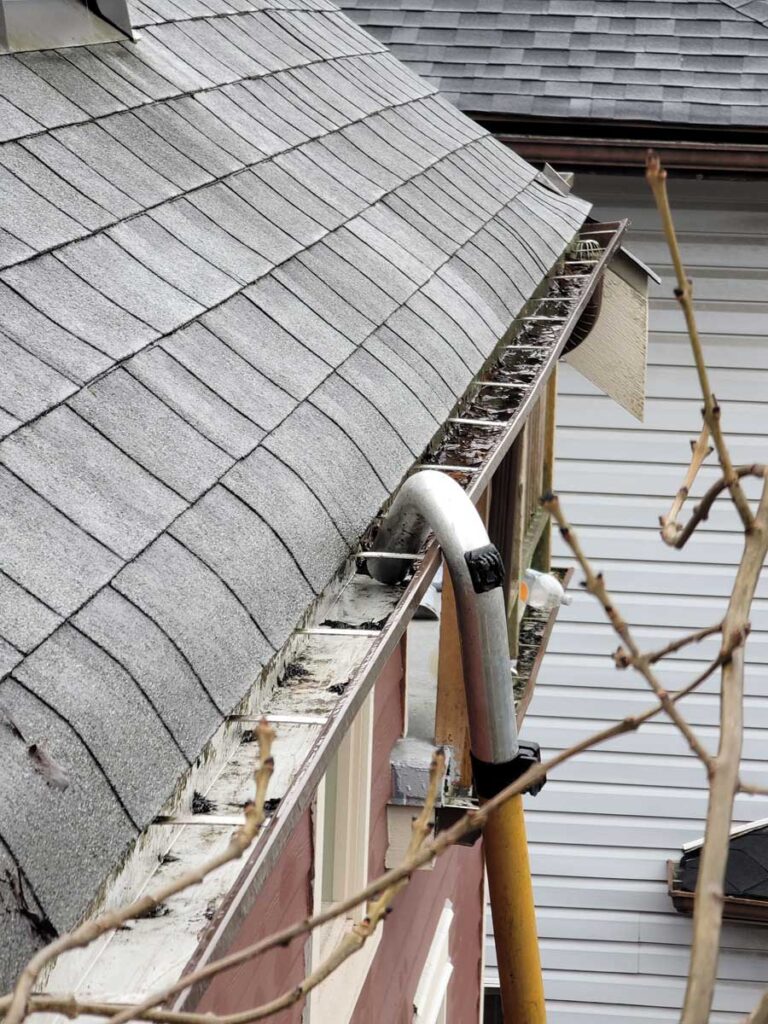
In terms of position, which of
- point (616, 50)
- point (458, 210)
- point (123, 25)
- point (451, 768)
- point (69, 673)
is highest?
point (616, 50)

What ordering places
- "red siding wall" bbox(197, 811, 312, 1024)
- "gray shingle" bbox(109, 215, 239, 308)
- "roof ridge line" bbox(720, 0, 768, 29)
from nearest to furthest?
"red siding wall" bbox(197, 811, 312, 1024) → "gray shingle" bbox(109, 215, 239, 308) → "roof ridge line" bbox(720, 0, 768, 29)

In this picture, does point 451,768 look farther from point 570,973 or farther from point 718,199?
point 718,199

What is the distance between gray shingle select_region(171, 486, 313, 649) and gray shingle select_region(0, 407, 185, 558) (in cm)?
6

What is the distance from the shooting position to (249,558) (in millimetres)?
2543

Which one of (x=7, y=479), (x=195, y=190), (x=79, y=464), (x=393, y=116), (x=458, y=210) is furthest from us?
(x=393, y=116)

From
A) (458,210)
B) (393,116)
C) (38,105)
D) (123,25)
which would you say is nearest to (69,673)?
(38,105)

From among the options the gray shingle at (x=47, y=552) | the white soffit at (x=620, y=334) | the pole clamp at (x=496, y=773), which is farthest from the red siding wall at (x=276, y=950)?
the white soffit at (x=620, y=334)

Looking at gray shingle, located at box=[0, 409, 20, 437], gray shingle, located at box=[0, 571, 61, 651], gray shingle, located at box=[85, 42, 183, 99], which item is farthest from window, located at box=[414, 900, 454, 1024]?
gray shingle, located at box=[0, 571, 61, 651]

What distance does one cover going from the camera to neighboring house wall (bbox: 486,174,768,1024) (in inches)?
349

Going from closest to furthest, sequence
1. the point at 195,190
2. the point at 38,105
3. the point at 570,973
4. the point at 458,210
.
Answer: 1. the point at 38,105
2. the point at 195,190
3. the point at 458,210
4. the point at 570,973

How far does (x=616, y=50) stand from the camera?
929 centimetres

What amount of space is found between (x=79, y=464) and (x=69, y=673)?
564mm

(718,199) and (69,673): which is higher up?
(718,199)

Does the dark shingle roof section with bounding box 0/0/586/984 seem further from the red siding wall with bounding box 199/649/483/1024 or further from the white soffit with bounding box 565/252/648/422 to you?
the white soffit with bounding box 565/252/648/422
